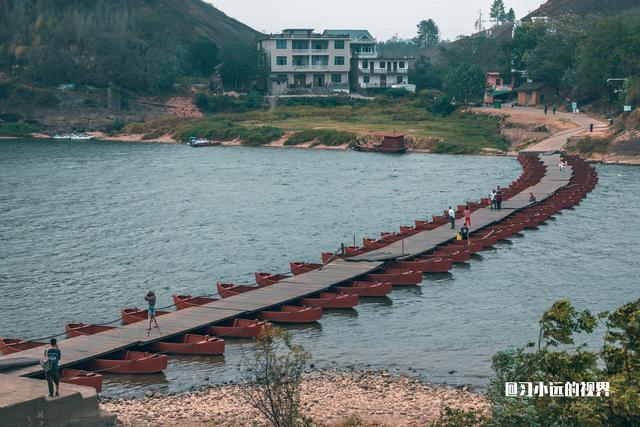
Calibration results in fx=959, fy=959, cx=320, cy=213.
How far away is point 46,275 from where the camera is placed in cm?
6825

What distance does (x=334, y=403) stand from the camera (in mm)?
40969

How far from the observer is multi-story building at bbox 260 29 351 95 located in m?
194

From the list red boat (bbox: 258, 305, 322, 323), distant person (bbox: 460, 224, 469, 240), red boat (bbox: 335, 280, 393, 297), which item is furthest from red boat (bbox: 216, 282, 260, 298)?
distant person (bbox: 460, 224, 469, 240)

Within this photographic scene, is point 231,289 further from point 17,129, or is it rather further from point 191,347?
point 17,129

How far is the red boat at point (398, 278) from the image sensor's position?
62.8 metres

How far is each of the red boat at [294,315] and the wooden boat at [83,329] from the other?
8.85 meters

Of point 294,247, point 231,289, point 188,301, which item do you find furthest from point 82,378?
point 294,247

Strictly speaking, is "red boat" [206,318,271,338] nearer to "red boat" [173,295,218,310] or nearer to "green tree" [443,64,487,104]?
"red boat" [173,295,218,310]

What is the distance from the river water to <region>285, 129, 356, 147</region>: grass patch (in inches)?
552

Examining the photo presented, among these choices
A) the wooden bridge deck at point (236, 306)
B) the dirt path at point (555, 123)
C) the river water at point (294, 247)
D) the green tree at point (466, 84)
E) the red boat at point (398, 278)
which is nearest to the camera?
the wooden bridge deck at point (236, 306)

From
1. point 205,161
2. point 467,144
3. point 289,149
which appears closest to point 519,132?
point 467,144

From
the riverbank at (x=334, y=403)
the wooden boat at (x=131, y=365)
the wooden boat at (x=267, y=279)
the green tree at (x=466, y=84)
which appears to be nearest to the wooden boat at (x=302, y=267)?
the wooden boat at (x=267, y=279)

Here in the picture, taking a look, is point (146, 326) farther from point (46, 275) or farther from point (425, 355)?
point (46, 275)

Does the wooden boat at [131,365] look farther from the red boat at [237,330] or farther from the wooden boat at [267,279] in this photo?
the wooden boat at [267,279]
